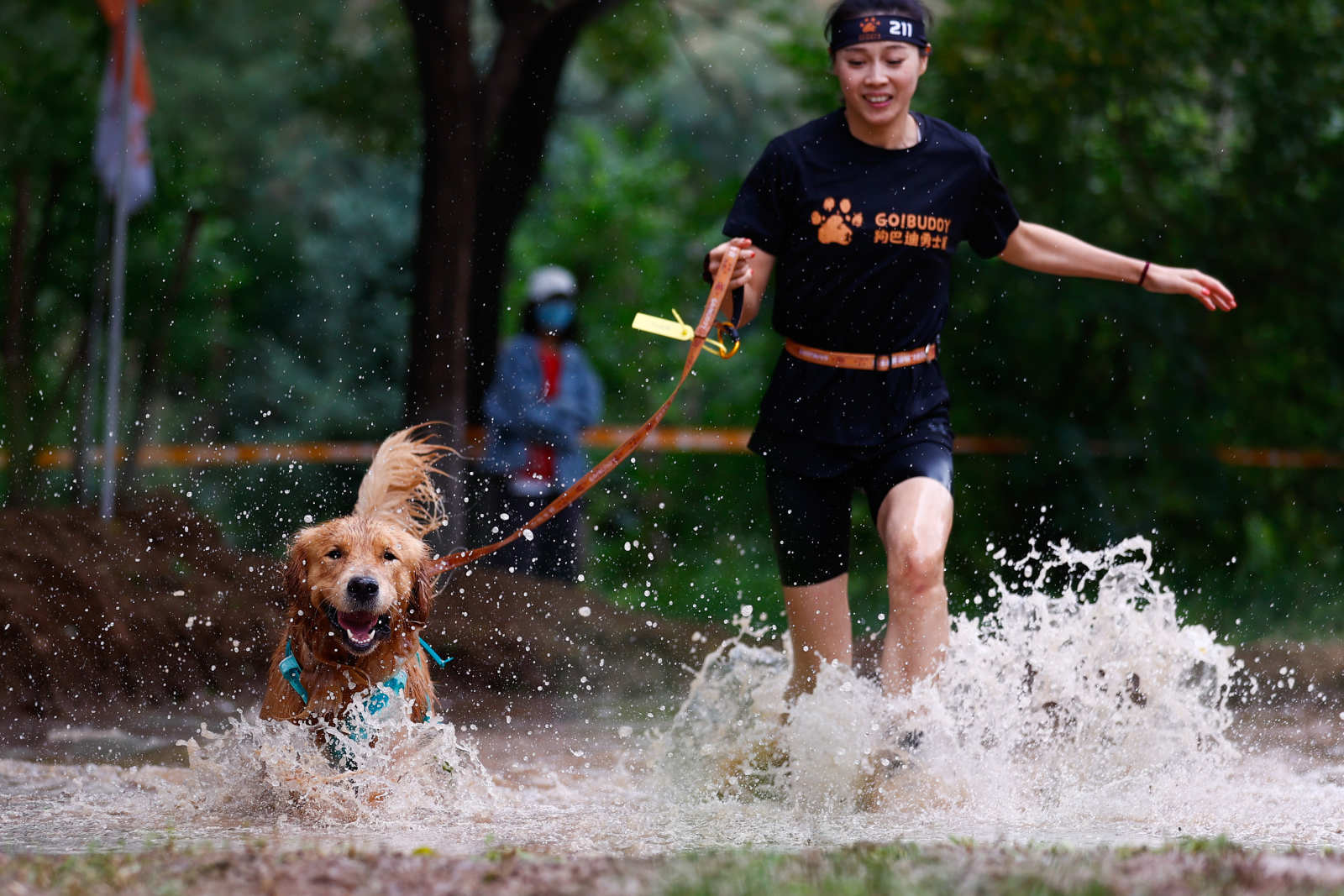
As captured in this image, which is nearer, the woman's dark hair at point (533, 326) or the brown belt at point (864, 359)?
the brown belt at point (864, 359)

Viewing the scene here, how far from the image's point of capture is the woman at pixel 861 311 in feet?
15.7

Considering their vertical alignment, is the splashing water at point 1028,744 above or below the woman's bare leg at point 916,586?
below

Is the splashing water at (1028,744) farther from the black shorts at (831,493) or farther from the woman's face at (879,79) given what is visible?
the woman's face at (879,79)

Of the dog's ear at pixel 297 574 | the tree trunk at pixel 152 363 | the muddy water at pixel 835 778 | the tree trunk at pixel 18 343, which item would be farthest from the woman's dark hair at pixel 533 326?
the dog's ear at pixel 297 574

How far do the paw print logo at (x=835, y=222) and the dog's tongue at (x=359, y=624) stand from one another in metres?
1.83

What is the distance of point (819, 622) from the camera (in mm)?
5012

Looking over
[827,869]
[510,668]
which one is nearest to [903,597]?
[827,869]

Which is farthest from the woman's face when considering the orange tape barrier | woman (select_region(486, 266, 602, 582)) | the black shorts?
the orange tape barrier

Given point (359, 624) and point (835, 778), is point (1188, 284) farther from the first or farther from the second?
point (359, 624)

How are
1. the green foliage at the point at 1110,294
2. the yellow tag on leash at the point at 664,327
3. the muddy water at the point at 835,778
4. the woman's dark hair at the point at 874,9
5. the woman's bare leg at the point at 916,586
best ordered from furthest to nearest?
the green foliage at the point at 1110,294
the woman's dark hair at the point at 874,9
the yellow tag on leash at the point at 664,327
the woman's bare leg at the point at 916,586
the muddy water at the point at 835,778

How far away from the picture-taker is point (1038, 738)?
5105mm

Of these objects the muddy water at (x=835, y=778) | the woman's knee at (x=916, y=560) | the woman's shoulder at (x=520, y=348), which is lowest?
the muddy water at (x=835, y=778)

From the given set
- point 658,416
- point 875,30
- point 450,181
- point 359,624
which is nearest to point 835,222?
point 875,30

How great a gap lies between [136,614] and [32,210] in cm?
447
